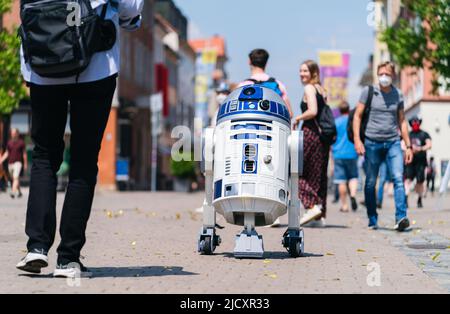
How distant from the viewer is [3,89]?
36.3 meters

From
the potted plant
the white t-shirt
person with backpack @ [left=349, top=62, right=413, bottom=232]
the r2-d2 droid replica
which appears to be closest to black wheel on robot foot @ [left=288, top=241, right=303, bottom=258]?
the r2-d2 droid replica

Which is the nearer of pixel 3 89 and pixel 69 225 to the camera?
pixel 69 225

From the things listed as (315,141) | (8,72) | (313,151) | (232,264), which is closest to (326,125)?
(315,141)

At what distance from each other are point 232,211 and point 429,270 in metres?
1.74

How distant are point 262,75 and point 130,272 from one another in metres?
5.44

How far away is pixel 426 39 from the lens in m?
26.7

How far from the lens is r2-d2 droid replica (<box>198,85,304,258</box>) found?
9172mm

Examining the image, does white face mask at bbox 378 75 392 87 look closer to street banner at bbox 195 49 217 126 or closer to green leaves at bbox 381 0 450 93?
Answer: green leaves at bbox 381 0 450 93

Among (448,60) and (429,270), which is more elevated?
(448,60)

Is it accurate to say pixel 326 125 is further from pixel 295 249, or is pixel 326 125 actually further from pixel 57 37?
pixel 57 37

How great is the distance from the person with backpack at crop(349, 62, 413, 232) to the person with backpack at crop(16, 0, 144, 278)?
672 cm

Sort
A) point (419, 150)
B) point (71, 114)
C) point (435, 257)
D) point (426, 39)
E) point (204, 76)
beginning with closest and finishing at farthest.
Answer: point (71, 114) → point (435, 257) → point (419, 150) → point (426, 39) → point (204, 76)
